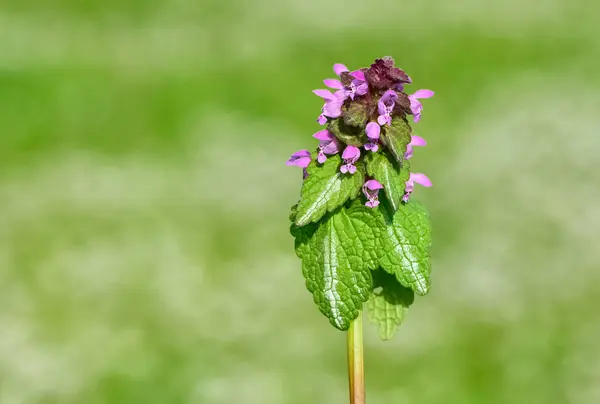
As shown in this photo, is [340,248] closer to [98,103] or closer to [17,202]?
[17,202]

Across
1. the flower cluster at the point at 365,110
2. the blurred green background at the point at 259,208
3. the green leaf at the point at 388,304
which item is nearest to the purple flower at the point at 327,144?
the flower cluster at the point at 365,110

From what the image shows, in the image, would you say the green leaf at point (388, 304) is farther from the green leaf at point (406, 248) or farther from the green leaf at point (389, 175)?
the green leaf at point (389, 175)

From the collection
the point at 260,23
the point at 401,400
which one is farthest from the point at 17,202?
the point at 260,23

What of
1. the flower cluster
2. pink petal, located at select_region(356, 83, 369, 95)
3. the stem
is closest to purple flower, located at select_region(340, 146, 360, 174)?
the flower cluster

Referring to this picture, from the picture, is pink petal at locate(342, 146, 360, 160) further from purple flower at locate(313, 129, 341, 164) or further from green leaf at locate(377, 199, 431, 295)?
green leaf at locate(377, 199, 431, 295)

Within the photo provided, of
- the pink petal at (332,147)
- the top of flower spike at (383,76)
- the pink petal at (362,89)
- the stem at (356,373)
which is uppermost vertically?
the top of flower spike at (383,76)

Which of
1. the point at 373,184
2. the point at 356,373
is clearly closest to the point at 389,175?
the point at 373,184
